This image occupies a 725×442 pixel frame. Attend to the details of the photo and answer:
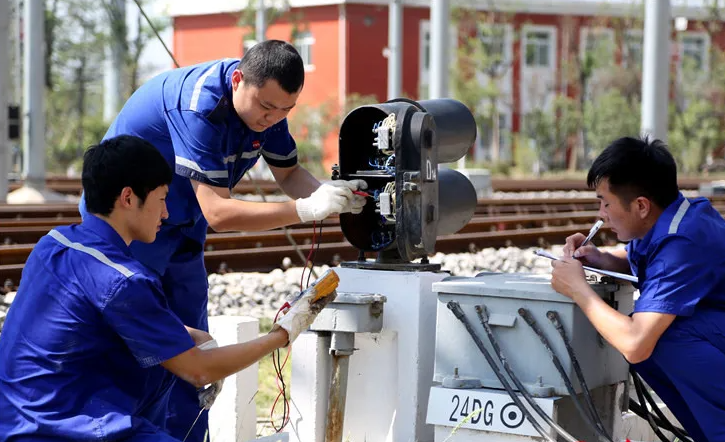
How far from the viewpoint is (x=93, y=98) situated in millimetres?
52125

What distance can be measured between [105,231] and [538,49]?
44130mm

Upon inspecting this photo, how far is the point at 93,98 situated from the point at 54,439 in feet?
166

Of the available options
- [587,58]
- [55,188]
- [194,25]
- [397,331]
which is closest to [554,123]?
[587,58]

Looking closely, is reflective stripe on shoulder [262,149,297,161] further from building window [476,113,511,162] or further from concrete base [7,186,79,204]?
building window [476,113,511,162]

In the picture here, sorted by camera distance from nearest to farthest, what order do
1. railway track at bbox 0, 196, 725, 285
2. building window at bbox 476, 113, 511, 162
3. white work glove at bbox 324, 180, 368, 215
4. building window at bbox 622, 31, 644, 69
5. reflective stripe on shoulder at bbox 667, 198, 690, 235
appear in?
reflective stripe on shoulder at bbox 667, 198, 690, 235 < white work glove at bbox 324, 180, 368, 215 < railway track at bbox 0, 196, 725, 285 < building window at bbox 476, 113, 511, 162 < building window at bbox 622, 31, 644, 69

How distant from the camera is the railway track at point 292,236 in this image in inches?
388

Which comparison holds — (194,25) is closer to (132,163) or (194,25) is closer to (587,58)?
(587,58)

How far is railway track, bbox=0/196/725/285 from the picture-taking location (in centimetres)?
986

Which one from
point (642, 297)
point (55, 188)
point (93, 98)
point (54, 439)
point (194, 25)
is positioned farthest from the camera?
point (93, 98)

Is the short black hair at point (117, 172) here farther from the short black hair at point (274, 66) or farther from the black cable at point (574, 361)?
the black cable at point (574, 361)

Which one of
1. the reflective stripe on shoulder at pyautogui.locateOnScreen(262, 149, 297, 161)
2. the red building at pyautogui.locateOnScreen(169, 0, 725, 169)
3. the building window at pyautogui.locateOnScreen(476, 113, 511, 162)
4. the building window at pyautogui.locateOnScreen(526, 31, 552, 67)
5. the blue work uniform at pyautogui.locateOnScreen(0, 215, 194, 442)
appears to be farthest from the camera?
the building window at pyautogui.locateOnScreen(526, 31, 552, 67)

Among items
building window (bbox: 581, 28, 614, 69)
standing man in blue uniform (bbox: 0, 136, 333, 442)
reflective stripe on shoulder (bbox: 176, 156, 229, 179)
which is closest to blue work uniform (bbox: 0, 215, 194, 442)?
standing man in blue uniform (bbox: 0, 136, 333, 442)

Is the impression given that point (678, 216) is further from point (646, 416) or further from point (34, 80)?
point (34, 80)

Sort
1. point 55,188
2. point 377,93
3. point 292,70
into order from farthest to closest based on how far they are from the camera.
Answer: point 377,93
point 55,188
point 292,70
